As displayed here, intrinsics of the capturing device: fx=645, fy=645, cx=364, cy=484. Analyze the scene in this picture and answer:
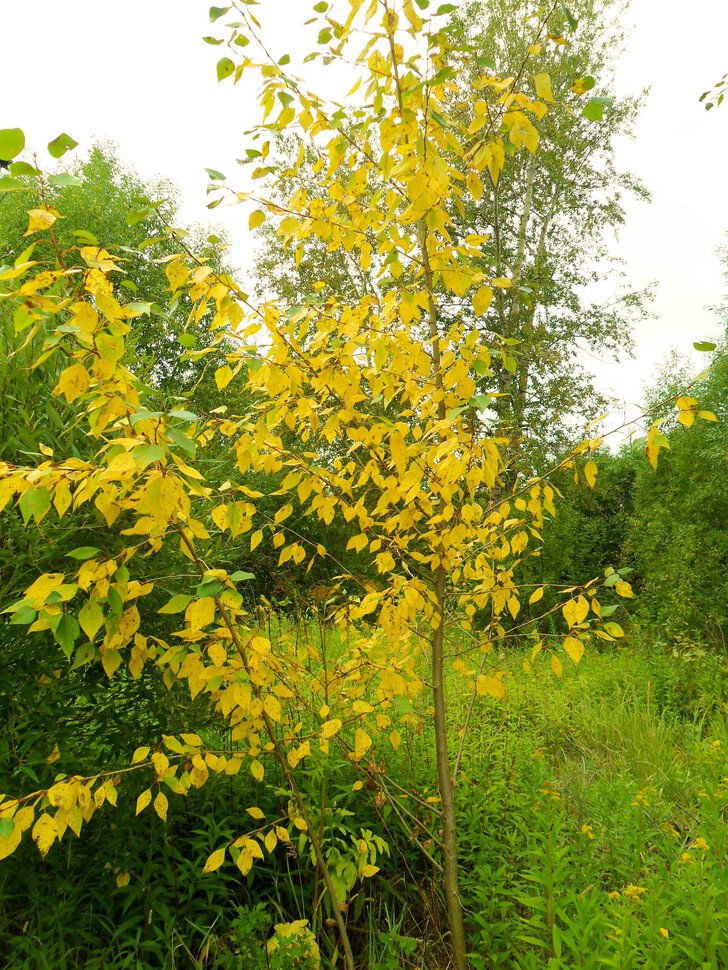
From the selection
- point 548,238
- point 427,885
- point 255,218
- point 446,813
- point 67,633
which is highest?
point 548,238

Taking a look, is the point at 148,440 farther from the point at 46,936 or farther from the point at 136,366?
the point at 46,936

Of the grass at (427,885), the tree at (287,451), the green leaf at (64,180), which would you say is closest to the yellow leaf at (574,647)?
the tree at (287,451)

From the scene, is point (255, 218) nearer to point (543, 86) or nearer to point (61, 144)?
point (61, 144)

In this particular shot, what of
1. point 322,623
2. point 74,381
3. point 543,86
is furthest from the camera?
point 322,623

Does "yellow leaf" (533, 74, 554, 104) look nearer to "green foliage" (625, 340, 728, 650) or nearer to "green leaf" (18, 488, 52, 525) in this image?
"green leaf" (18, 488, 52, 525)

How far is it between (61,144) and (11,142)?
2.9 inches

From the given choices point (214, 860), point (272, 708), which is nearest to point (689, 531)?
point (272, 708)

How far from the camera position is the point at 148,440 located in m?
1.22

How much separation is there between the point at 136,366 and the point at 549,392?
9030mm

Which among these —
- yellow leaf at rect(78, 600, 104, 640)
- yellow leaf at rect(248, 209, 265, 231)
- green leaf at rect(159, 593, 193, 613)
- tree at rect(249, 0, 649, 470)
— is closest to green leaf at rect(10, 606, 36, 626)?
yellow leaf at rect(78, 600, 104, 640)

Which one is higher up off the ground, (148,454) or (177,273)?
(177,273)

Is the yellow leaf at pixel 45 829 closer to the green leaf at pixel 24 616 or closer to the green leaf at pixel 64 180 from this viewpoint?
the green leaf at pixel 24 616

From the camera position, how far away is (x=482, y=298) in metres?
1.67

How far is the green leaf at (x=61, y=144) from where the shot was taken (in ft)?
3.40
